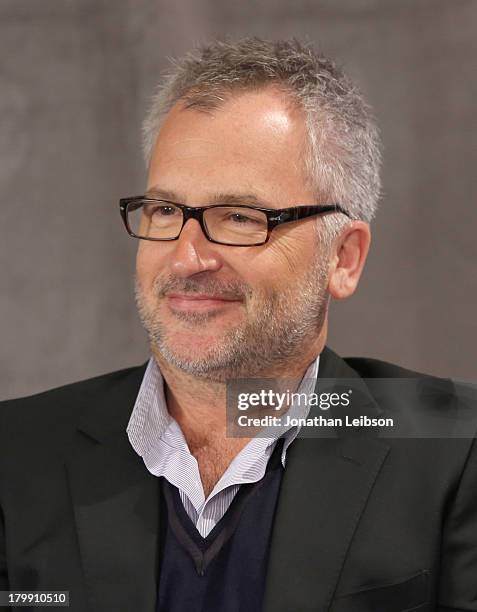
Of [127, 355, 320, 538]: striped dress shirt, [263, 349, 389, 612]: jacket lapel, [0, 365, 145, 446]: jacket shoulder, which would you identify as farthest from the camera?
[0, 365, 145, 446]: jacket shoulder

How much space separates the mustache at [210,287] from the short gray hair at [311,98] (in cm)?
24

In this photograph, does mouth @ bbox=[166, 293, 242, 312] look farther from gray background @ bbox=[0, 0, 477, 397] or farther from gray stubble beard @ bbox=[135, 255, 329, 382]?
gray background @ bbox=[0, 0, 477, 397]

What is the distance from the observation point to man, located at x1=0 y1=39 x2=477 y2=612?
1.56 meters

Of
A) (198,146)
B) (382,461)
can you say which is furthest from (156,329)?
(382,461)

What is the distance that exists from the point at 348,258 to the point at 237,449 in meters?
0.45

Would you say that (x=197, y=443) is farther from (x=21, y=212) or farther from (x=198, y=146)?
(x=21, y=212)

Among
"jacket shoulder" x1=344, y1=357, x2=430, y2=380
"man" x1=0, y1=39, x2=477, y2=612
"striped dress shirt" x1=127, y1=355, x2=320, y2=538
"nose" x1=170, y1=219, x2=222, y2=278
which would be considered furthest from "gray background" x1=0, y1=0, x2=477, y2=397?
"nose" x1=170, y1=219, x2=222, y2=278

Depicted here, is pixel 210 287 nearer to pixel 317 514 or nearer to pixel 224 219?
pixel 224 219

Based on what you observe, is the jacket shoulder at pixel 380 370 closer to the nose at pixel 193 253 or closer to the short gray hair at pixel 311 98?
the short gray hair at pixel 311 98

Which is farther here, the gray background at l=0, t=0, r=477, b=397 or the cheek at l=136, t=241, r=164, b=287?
the gray background at l=0, t=0, r=477, b=397

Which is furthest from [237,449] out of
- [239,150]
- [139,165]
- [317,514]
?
[139,165]

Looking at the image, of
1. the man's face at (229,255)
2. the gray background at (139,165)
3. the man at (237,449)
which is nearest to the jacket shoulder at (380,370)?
the man at (237,449)

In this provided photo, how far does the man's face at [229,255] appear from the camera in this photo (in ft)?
5.25

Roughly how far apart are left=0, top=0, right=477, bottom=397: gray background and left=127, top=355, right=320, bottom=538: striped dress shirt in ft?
2.38
